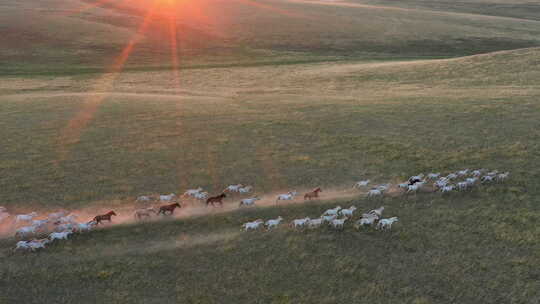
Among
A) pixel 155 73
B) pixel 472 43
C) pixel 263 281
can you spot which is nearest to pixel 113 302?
pixel 263 281

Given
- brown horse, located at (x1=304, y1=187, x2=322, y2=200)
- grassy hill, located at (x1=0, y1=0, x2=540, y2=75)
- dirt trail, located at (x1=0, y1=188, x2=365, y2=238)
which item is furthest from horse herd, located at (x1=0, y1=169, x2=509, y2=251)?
grassy hill, located at (x1=0, y1=0, x2=540, y2=75)

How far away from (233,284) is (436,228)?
7.45 m

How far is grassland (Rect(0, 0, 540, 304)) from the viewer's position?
12.4 m

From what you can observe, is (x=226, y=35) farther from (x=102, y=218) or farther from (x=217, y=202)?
(x=102, y=218)

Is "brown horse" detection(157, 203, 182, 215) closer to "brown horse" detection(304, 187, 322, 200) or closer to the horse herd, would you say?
the horse herd

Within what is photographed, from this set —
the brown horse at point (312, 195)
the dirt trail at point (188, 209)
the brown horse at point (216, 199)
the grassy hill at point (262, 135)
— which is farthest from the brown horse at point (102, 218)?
the brown horse at point (312, 195)

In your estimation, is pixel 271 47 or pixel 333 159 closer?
pixel 333 159

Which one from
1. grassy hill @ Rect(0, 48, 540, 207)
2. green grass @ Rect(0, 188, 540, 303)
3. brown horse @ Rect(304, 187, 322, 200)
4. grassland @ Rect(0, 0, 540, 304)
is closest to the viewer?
green grass @ Rect(0, 188, 540, 303)

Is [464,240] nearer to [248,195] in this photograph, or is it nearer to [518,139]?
[248,195]

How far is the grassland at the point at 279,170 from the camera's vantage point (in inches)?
490

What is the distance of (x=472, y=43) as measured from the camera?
7988 cm

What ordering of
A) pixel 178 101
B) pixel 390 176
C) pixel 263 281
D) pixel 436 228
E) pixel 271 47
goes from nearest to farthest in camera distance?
pixel 263 281 → pixel 436 228 → pixel 390 176 → pixel 178 101 → pixel 271 47

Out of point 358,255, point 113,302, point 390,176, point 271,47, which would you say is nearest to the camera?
point 113,302

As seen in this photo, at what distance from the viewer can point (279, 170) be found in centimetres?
2084
